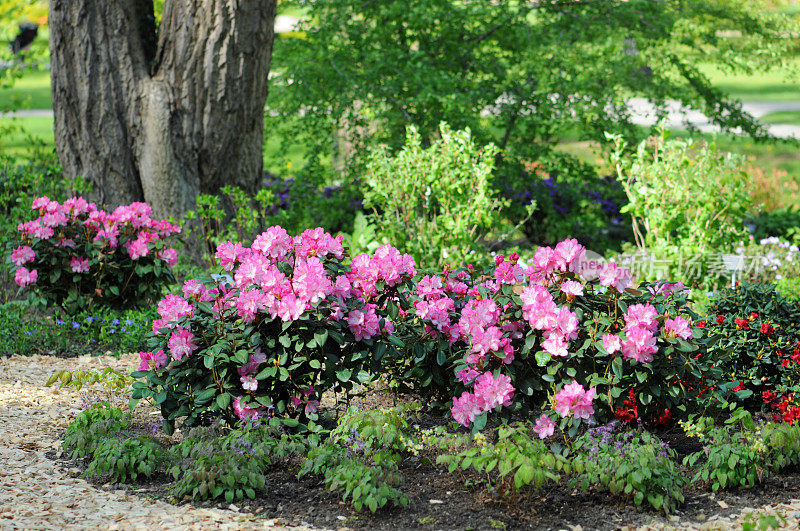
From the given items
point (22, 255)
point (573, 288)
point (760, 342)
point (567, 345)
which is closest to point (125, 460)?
point (567, 345)

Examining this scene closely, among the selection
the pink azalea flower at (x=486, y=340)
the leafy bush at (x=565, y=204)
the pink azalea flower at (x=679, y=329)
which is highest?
the pink azalea flower at (x=679, y=329)

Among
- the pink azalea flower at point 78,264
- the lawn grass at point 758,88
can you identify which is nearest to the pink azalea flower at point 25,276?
the pink azalea flower at point 78,264

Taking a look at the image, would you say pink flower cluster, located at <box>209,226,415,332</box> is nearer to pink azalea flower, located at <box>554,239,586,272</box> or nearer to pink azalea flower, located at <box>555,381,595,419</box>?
pink azalea flower, located at <box>554,239,586,272</box>

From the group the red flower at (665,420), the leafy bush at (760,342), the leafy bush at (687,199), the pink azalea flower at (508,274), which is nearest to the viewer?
the pink azalea flower at (508,274)

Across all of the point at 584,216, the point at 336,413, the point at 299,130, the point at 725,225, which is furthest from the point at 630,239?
the point at 336,413

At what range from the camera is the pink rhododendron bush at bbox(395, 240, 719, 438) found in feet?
10.2

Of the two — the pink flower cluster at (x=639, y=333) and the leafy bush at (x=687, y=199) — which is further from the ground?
Answer: the pink flower cluster at (x=639, y=333)

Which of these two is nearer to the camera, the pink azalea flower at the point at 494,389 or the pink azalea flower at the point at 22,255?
the pink azalea flower at the point at 494,389

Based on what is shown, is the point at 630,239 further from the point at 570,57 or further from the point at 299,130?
the point at 299,130

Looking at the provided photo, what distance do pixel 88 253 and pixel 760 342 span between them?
391 cm

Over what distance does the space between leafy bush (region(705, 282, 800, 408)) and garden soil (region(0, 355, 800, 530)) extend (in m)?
0.61

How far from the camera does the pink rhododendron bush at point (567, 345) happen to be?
3102 mm

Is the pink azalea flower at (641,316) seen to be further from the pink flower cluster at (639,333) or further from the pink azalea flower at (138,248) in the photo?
the pink azalea flower at (138,248)

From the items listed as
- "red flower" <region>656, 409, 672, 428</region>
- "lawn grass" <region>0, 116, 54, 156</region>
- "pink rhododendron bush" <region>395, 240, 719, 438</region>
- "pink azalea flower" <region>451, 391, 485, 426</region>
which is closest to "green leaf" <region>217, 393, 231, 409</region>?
"pink rhododendron bush" <region>395, 240, 719, 438</region>
